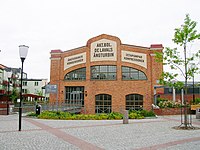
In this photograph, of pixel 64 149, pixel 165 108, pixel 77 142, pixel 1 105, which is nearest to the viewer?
pixel 64 149

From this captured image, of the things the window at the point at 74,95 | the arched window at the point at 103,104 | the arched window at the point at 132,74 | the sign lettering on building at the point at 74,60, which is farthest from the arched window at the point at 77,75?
the arched window at the point at 132,74

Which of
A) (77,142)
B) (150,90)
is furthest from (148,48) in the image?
(77,142)

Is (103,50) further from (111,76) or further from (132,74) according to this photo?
(132,74)

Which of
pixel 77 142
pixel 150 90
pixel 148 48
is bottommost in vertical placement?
pixel 77 142

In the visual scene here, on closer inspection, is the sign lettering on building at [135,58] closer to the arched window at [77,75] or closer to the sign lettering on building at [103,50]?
the sign lettering on building at [103,50]

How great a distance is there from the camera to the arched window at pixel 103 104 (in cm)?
3381

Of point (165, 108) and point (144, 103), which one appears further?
point (144, 103)

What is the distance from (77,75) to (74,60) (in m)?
2.39

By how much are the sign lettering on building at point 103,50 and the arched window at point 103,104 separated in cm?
560

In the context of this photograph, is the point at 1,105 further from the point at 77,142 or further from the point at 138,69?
the point at 77,142

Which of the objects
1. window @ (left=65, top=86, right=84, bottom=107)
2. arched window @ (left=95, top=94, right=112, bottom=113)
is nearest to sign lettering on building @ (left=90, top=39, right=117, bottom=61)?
window @ (left=65, top=86, right=84, bottom=107)

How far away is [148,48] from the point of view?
33.9m

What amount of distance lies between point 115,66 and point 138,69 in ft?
11.1

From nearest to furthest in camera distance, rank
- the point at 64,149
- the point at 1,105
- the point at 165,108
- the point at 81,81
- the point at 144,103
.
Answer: the point at 64,149, the point at 165,108, the point at 1,105, the point at 144,103, the point at 81,81
